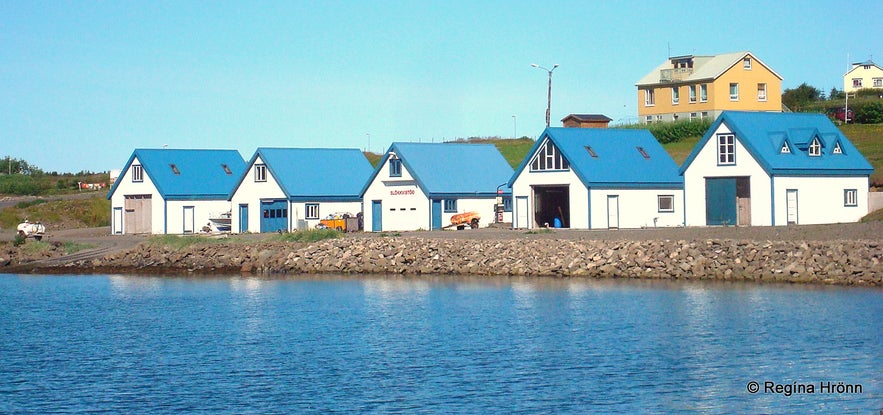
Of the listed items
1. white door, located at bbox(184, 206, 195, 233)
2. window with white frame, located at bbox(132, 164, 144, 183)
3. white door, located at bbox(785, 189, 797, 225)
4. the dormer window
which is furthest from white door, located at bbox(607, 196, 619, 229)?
window with white frame, located at bbox(132, 164, 144, 183)

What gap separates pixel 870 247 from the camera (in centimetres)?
3722

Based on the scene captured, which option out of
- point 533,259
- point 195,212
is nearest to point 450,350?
point 533,259

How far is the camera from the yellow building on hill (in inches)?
3519

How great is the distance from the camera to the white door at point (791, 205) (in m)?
49.5

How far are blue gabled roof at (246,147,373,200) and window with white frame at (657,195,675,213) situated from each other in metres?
18.3

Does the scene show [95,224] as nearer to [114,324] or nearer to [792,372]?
[114,324]

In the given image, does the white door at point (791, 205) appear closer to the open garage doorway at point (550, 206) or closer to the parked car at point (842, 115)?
the open garage doorway at point (550, 206)

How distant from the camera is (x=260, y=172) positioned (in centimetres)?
6581

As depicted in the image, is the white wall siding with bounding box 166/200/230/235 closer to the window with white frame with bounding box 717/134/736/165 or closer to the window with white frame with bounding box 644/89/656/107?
the window with white frame with bounding box 717/134/736/165

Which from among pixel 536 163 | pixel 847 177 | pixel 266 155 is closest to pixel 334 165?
pixel 266 155

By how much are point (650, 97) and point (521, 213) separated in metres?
43.1

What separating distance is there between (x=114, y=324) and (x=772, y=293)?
19.2 metres

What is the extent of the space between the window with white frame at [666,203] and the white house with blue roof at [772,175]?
310 centimetres

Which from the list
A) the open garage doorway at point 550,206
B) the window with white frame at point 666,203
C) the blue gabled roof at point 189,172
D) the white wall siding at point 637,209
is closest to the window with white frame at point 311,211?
the blue gabled roof at point 189,172
